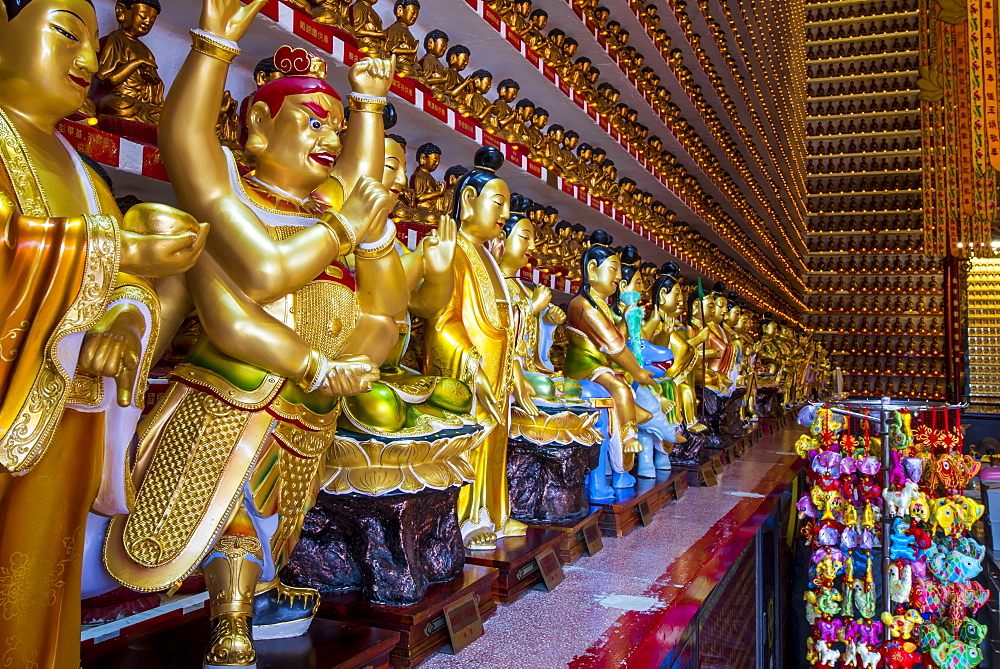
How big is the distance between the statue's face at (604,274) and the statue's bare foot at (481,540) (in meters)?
1.35

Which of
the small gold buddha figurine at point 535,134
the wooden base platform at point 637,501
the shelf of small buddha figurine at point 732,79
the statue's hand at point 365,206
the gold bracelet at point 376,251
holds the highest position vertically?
the shelf of small buddha figurine at point 732,79

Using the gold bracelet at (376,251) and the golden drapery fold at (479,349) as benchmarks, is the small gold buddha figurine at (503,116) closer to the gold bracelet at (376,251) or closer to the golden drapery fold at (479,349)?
the golden drapery fold at (479,349)

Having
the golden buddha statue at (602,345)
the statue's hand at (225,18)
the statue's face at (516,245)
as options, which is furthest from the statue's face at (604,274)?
the statue's hand at (225,18)

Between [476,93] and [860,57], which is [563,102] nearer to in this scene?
[476,93]

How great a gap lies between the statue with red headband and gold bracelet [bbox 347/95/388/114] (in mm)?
32

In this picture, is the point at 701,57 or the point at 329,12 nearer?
the point at 329,12

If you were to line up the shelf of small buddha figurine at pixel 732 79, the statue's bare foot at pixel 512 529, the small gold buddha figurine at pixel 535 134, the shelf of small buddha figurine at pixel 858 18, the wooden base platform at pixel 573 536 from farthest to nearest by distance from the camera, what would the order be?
the shelf of small buddha figurine at pixel 858 18 < the shelf of small buddha figurine at pixel 732 79 < the small gold buddha figurine at pixel 535 134 < the wooden base platform at pixel 573 536 < the statue's bare foot at pixel 512 529

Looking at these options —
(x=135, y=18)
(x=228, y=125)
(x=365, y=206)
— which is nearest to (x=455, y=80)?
(x=228, y=125)

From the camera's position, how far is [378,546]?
1858 mm

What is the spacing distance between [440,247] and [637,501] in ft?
5.62

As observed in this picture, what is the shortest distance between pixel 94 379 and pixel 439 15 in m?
3.07

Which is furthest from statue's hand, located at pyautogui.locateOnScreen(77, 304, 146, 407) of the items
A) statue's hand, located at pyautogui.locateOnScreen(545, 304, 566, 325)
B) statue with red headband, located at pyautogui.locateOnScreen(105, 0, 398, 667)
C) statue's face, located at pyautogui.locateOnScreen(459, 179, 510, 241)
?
statue's hand, located at pyautogui.locateOnScreen(545, 304, 566, 325)

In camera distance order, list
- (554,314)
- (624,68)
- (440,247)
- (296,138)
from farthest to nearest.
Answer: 1. (624,68)
2. (554,314)
3. (440,247)
4. (296,138)

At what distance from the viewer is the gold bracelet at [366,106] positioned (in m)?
1.64
